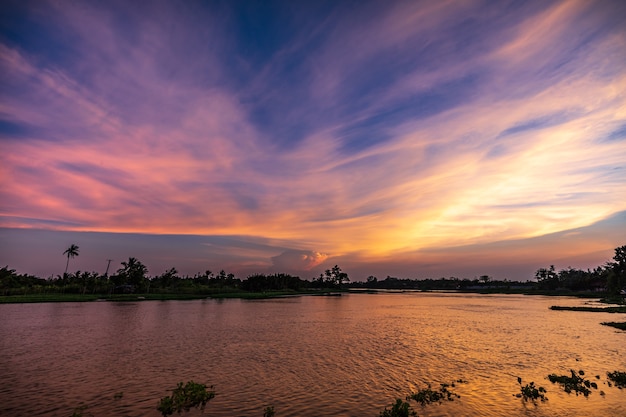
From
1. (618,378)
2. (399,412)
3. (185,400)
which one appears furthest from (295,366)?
(618,378)

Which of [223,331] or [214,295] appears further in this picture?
[214,295]

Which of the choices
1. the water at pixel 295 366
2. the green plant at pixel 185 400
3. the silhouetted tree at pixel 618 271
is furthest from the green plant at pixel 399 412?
the silhouetted tree at pixel 618 271

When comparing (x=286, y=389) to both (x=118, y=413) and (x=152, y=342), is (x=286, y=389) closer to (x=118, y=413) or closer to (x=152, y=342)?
(x=118, y=413)

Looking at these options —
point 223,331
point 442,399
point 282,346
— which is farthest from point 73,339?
point 442,399

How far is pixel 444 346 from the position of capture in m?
43.2

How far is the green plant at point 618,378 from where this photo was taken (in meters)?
26.0

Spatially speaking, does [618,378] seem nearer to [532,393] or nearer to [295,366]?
[532,393]

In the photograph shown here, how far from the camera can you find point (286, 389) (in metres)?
25.4

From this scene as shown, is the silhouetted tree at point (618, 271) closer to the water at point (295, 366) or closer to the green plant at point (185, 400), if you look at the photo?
the water at point (295, 366)

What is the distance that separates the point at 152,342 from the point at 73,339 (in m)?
10.9

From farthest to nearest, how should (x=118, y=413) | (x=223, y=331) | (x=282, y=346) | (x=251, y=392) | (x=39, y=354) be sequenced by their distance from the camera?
1. (x=223, y=331)
2. (x=282, y=346)
3. (x=39, y=354)
4. (x=251, y=392)
5. (x=118, y=413)

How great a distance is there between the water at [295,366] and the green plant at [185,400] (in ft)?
2.77

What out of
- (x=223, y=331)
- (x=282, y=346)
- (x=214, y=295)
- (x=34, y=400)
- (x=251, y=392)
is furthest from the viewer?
(x=214, y=295)

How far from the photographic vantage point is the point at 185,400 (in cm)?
2166
